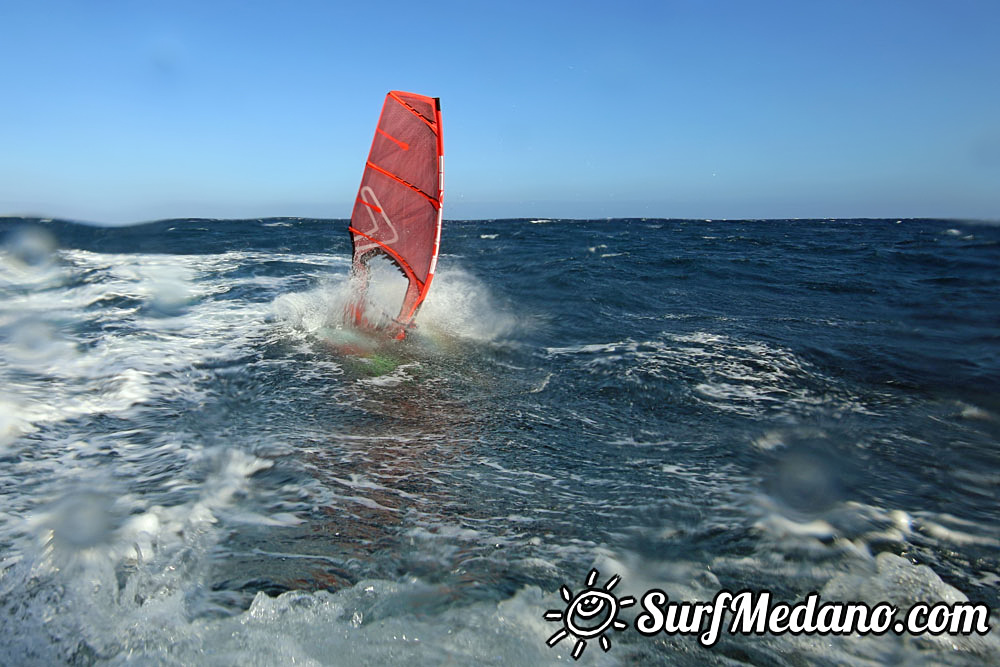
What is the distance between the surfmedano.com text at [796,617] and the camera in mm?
2232

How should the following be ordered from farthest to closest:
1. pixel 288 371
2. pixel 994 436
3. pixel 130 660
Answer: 1. pixel 288 371
2. pixel 994 436
3. pixel 130 660

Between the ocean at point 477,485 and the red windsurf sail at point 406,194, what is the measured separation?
0.91 metres

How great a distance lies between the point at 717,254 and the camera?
1881cm

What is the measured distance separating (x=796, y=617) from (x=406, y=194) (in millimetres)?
7165

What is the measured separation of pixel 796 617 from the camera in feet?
7.54

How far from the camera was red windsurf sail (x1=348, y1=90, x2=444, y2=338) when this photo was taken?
7.83 metres

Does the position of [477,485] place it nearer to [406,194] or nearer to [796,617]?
[796,617]

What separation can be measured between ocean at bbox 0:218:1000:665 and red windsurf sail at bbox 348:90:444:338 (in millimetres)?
914

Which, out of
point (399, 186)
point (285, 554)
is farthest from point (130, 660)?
point (399, 186)

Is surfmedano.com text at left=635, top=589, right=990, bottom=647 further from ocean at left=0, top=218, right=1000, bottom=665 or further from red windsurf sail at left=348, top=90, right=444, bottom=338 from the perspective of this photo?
red windsurf sail at left=348, top=90, right=444, bottom=338

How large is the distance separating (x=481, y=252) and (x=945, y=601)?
18.8 m

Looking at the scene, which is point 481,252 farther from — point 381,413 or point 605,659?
point 605,659

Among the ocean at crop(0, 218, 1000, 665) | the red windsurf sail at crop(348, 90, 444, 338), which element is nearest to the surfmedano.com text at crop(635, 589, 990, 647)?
the ocean at crop(0, 218, 1000, 665)

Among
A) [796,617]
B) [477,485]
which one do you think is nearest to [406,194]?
[477,485]
